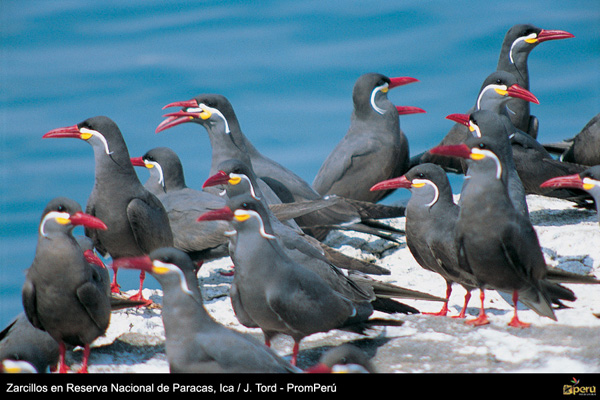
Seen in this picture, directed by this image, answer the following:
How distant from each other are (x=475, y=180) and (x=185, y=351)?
2.20m

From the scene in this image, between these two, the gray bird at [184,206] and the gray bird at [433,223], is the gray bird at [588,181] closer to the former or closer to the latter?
the gray bird at [433,223]

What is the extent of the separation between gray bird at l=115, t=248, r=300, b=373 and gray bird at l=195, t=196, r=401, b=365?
1.42 ft

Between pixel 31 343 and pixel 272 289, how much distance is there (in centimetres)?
147

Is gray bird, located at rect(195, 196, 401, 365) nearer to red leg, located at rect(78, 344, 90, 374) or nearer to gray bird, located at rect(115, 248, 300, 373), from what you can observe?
gray bird, located at rect(115, 248, 300, 373)

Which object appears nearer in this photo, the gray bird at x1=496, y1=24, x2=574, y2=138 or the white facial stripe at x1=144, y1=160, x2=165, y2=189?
the white facial stripe at x1=144, y1=160, x2=165, y2=189

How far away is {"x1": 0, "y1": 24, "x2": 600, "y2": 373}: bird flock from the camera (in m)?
3.97

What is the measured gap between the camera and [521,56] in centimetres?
859

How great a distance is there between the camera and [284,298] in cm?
433

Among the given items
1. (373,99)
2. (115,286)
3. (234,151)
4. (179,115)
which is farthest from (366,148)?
(115,286)

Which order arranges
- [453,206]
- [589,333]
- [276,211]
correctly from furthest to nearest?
[276,211] → [453,206] → [589,333]
